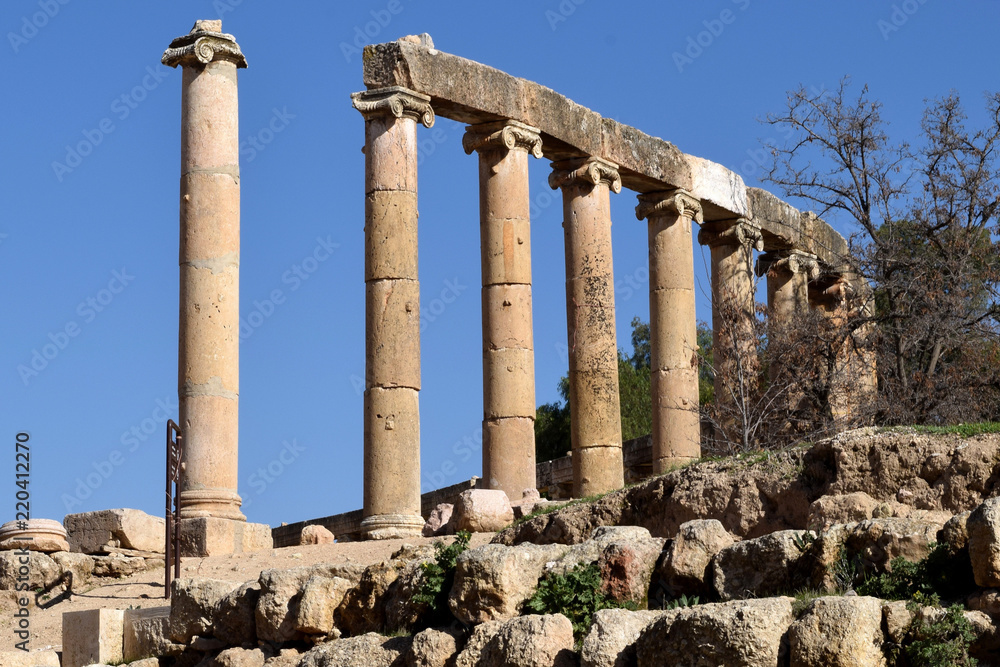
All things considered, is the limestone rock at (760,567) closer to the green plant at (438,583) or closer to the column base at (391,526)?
the green plant at (438,583)

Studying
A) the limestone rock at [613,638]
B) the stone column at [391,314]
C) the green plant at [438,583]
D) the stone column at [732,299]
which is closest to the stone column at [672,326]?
the stone column at [732,299]

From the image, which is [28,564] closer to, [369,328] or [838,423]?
[369,328]

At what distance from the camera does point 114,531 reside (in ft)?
69.5

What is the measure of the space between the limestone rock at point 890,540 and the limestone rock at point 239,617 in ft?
18.7

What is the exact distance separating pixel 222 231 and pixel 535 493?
21.7 feet

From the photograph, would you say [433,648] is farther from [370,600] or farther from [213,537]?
[213,537]

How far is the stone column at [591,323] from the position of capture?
27031 millimetres

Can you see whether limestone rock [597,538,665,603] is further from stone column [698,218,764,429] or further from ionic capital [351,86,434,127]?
stone column [698,218,764,429]

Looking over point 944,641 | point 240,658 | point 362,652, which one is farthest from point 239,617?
point 944,641

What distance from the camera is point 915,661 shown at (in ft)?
28.3

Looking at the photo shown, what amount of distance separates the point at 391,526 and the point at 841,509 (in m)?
11.4

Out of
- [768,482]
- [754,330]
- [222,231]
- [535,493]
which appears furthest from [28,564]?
[754,330]

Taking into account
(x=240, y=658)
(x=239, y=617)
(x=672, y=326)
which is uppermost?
(x=672, y=326)

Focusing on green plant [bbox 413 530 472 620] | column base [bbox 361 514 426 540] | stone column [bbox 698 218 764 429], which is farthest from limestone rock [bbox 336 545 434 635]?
stone column [bbox 698 218 764 429]
